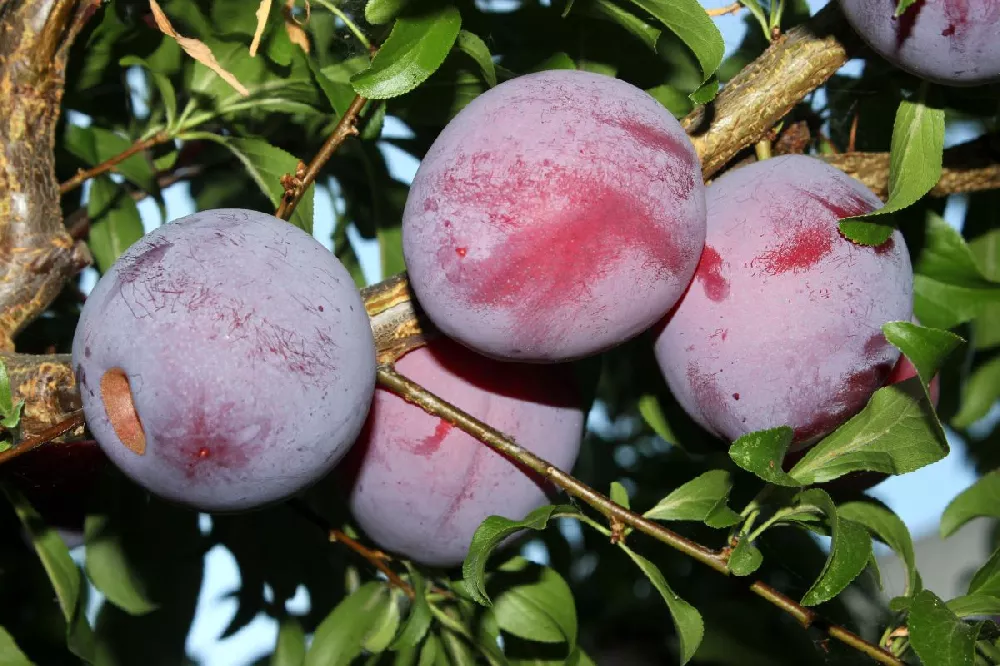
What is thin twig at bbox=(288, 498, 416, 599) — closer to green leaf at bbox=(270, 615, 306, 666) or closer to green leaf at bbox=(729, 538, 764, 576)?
green leaf at bbox=(270, 615, 306, 666)

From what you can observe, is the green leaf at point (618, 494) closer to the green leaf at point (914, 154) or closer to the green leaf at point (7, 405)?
the green leaf at point (914, 154)

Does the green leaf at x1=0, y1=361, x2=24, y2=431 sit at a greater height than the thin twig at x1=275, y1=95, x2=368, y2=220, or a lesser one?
lesser

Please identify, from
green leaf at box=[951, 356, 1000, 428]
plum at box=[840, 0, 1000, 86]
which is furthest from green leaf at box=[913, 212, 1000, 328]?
plum at box=[840, 0, 1000, 86]

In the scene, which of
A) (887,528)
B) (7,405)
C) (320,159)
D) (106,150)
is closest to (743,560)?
(887,528)

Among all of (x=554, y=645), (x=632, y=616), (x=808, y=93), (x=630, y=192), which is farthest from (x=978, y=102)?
(x=632, y=616)

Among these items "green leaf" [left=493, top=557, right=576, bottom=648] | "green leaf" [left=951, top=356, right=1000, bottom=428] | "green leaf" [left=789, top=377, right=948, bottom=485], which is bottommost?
"green leaf" [left=951, top=356, right=1000, bottom=428]
